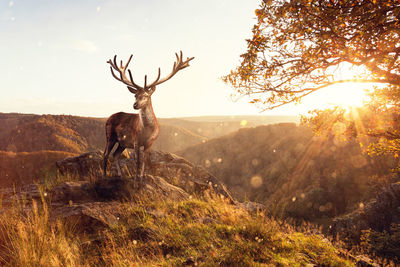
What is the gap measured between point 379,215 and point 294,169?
1481cm

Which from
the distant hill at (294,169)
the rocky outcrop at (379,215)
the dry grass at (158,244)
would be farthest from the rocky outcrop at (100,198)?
the rocky outcrop at (379,215)

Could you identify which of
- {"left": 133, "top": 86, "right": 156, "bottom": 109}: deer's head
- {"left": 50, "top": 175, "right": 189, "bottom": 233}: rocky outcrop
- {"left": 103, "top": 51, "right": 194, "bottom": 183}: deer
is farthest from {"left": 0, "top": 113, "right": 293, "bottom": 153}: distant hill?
{"left": 133, "top": 86, "right": 156, "bottom": 109}: deer's head

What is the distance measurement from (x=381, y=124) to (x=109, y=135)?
7938 mm

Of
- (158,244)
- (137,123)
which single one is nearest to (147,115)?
(137,123)

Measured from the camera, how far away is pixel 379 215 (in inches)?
476

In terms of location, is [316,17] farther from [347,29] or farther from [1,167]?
[1,167]

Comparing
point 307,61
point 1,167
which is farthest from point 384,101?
point 1,167

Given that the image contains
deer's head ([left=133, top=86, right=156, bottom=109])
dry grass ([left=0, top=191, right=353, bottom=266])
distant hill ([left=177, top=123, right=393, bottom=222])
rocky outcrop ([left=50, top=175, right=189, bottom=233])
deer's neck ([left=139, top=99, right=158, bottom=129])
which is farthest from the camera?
distant hill ([left=177, top=123, right=393, bottom=222])

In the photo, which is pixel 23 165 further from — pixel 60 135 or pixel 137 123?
pixel 60 135

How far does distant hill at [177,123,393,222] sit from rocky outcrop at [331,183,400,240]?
4.60 m

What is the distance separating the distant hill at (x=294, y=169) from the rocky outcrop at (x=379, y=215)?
4605 millimetres

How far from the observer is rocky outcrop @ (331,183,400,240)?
38.1ft

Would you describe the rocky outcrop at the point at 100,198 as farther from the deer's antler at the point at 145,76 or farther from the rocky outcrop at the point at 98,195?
the deer's antler at the point at 145,76

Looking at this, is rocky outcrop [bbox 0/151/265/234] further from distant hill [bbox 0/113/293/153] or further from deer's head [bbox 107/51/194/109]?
distant hill [bbox 0/113/293/153]
